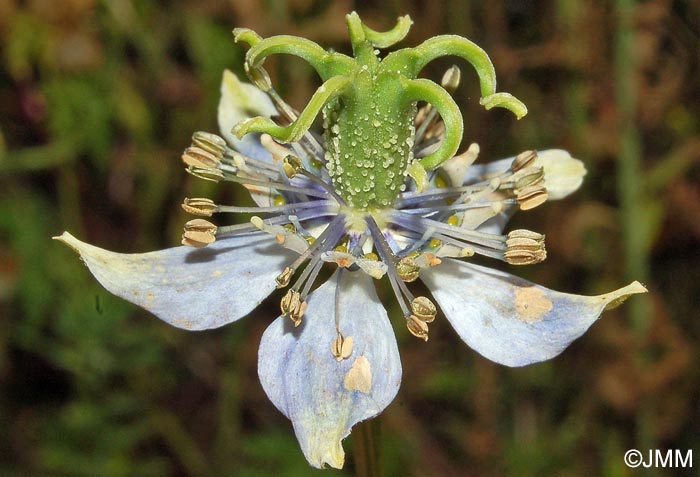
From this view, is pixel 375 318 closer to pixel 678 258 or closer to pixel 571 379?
pixel 571 379

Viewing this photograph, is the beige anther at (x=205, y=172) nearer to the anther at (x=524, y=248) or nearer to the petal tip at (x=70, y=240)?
the petal tip at (x=70, y=240)

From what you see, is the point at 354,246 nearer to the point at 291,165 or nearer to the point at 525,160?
the point at 291,165

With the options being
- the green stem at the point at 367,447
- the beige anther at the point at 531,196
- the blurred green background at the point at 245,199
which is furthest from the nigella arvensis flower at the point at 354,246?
the blurred green background at the point at 245,199

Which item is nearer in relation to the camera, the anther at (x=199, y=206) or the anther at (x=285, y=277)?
the anther at (x=285, y=277)

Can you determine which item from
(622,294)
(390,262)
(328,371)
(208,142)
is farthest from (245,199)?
(622,294)

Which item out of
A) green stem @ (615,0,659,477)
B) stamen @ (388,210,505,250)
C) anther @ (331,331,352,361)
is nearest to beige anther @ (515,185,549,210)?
stamen @ (388,210,505,250)
